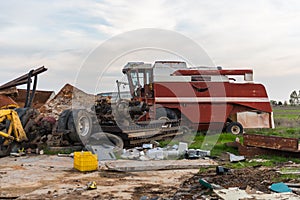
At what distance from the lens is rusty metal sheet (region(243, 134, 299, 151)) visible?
8383 mm

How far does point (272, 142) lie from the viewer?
28.6 feet

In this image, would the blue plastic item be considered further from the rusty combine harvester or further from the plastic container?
the rusty combine harvester

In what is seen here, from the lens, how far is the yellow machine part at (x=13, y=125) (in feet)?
31.8

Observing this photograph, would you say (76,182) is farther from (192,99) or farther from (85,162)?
(192,99)

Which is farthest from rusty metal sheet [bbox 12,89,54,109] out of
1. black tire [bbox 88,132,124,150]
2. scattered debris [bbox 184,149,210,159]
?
scattered debris [bbox 184,149,210,159]

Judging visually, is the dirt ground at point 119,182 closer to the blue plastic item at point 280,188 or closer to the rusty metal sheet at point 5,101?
the blue plastic item at point 280,188

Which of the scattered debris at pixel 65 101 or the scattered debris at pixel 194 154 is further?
the scattered debris at pixel 65 101

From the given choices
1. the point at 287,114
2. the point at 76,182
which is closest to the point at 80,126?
the point at 76,182

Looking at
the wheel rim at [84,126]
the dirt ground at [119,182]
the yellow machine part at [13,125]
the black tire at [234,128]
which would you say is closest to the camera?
the dirt ground at [119,182]

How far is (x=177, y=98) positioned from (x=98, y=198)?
348 inches

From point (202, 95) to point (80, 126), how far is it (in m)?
5.00

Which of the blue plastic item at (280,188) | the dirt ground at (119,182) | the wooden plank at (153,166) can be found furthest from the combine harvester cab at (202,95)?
the blue plastic item at (280,188)

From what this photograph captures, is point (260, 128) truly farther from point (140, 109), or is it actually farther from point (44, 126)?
point (44, 126)

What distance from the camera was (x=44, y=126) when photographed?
35.2 feet
